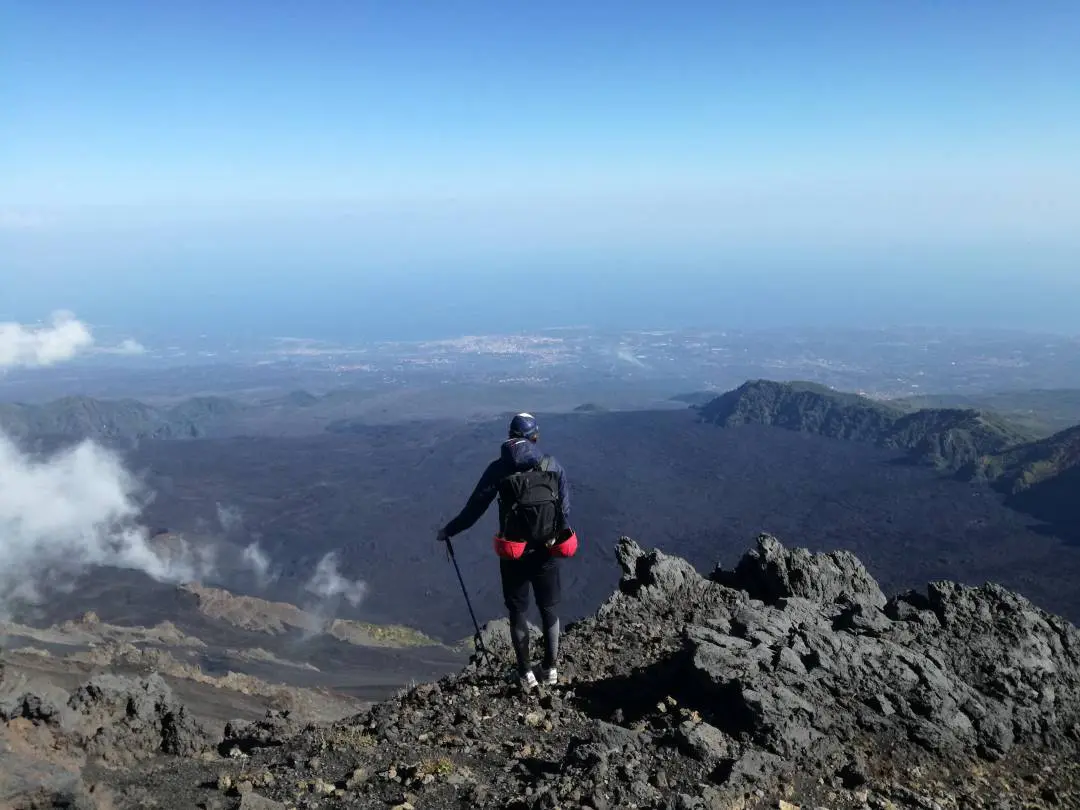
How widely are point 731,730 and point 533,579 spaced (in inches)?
82.6

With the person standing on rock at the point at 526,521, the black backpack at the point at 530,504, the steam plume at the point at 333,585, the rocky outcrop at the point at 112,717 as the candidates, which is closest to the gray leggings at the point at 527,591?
the person standing on rock at the point at 526,521

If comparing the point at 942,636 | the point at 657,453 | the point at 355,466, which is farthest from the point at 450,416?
the point at 942,636

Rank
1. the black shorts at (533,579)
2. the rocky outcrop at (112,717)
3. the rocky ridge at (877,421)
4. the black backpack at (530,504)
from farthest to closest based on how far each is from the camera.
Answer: the rocky ridge at (877,421) < the rocky outcrop at (112,717) < the black shorts at (533,579) < the black backpack at (530,504)

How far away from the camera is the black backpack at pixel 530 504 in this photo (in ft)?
21.0

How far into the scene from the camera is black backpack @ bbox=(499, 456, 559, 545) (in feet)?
21.0

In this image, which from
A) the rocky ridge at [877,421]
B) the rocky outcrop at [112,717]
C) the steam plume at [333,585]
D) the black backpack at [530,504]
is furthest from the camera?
the rocky ridge at [877,421]

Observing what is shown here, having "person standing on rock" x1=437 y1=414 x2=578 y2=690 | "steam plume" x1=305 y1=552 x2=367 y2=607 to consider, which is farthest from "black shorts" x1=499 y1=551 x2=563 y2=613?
"steam plume" x1=305 y1=552 x2=367 y2=607

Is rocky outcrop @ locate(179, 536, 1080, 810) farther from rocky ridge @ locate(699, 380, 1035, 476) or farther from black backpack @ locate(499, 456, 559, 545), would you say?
rocky ridge @ locate(699, 380, 1035, 476)

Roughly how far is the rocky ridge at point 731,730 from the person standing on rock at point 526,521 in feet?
2.69

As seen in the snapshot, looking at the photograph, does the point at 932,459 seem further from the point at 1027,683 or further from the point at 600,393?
the point at 1027,683

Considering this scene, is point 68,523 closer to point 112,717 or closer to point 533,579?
point 112,717

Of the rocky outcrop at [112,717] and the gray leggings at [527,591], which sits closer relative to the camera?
the gray leggings at [527,591]

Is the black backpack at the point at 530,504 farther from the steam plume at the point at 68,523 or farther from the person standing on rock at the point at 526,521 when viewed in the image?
the steam plume at the point at 68,523

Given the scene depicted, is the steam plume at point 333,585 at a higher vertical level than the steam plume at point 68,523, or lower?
lower
